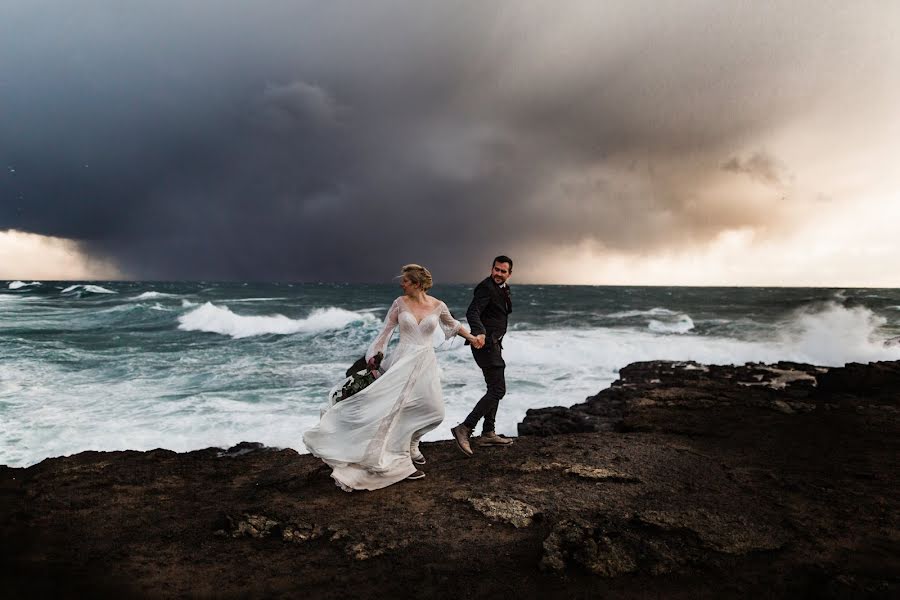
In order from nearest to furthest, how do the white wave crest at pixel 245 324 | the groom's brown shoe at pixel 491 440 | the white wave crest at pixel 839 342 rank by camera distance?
the groom's brown shoe at pixel 491 440, the white wave crest at pixel 839 342, the white wave crest at pixel 245 324

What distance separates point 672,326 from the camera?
1158 inches

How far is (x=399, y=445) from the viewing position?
4.61 meters

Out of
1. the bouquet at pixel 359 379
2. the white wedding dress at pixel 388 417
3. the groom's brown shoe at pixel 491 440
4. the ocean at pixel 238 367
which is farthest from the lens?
the ocean at pixel 238 367

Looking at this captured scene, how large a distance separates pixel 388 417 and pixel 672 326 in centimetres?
2879

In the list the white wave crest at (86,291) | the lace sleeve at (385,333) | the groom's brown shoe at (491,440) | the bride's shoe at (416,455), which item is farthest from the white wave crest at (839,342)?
the white wave crest at (86,291)

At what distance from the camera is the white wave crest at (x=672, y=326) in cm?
2702

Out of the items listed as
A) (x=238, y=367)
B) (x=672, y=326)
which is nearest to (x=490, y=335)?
(x=238, y=367)

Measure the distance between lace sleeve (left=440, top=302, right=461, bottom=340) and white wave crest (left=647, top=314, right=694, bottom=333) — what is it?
24.3 metres

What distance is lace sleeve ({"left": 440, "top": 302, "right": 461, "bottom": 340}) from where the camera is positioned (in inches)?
194

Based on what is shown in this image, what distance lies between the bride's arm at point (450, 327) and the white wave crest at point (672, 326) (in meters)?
24.2

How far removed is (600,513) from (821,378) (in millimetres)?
8992

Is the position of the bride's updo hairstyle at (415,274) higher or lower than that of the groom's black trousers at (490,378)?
higher

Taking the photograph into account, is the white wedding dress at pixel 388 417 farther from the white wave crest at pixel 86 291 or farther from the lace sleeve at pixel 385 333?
the white wave crest at pixel 86 291

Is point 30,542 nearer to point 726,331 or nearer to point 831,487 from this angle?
point 831,487
